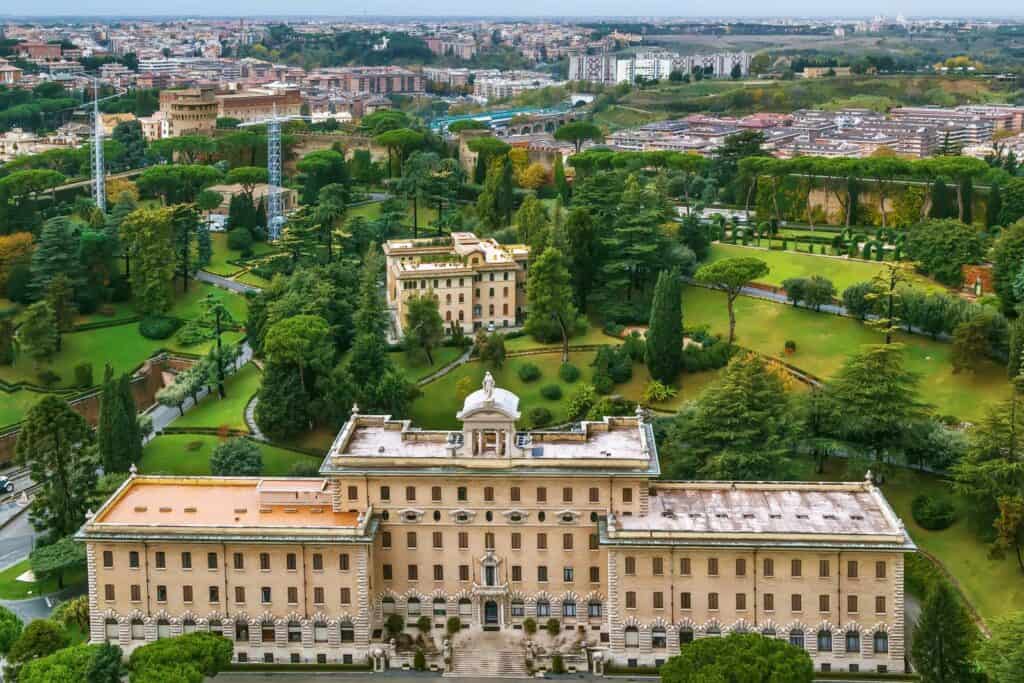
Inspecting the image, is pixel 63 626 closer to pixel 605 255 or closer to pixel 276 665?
pixel 276 665

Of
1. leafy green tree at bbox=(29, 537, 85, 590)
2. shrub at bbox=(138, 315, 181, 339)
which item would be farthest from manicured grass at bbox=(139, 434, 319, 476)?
shrub at bbox=(138, 315, 181, 339)

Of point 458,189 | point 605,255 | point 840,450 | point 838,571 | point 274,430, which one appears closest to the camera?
point 838,571

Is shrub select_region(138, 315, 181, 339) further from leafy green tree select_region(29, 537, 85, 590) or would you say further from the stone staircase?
the stone staircase

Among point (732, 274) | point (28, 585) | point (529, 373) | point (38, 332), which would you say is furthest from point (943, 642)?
point (38, 332)

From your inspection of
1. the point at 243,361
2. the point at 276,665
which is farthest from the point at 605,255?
the point at 276,665

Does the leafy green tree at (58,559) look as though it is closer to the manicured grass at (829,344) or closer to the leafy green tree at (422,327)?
the leafy green tree at (422,327)

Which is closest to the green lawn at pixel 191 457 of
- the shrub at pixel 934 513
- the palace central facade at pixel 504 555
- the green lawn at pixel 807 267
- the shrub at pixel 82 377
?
the shrub at pixel 82 377

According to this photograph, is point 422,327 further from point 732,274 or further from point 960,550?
point 960,550

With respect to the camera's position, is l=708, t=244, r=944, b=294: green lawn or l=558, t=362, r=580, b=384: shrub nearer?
l=558, t=362, r=580, b=384: shrub
